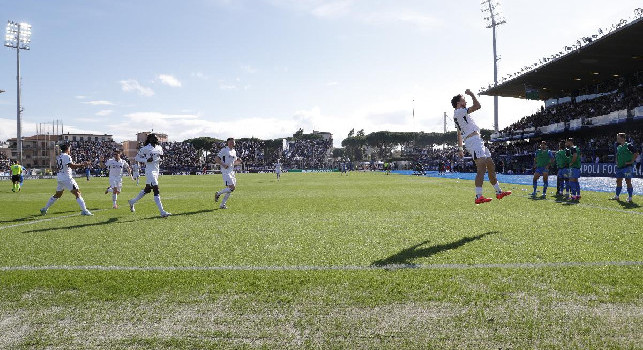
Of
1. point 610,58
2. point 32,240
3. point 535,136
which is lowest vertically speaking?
point 32,240

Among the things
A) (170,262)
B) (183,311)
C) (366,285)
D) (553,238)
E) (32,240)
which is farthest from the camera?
(32,240)

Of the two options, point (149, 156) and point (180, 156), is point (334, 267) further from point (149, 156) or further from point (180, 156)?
point (180, 156)

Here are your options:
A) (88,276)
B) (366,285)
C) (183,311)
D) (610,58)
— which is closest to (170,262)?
(88,276)

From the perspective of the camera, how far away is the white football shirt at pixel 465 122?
816 centimetres

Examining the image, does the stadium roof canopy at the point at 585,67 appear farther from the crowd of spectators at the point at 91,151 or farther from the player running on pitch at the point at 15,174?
the crowd of spectators at the point at 91,151

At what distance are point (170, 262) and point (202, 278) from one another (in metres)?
0.97

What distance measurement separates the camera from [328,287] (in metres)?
3.85

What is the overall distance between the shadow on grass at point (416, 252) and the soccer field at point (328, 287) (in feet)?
0.08

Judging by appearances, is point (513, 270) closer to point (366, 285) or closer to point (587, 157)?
point (366, 285)

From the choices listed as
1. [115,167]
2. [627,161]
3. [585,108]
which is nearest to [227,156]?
[115,167]

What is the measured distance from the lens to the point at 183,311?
3293 mm

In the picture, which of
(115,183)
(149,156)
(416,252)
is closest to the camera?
(416,252)

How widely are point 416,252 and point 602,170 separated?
28.8m

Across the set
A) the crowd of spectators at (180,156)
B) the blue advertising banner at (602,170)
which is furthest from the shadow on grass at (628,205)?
the crowd of spectators at (180,156)
